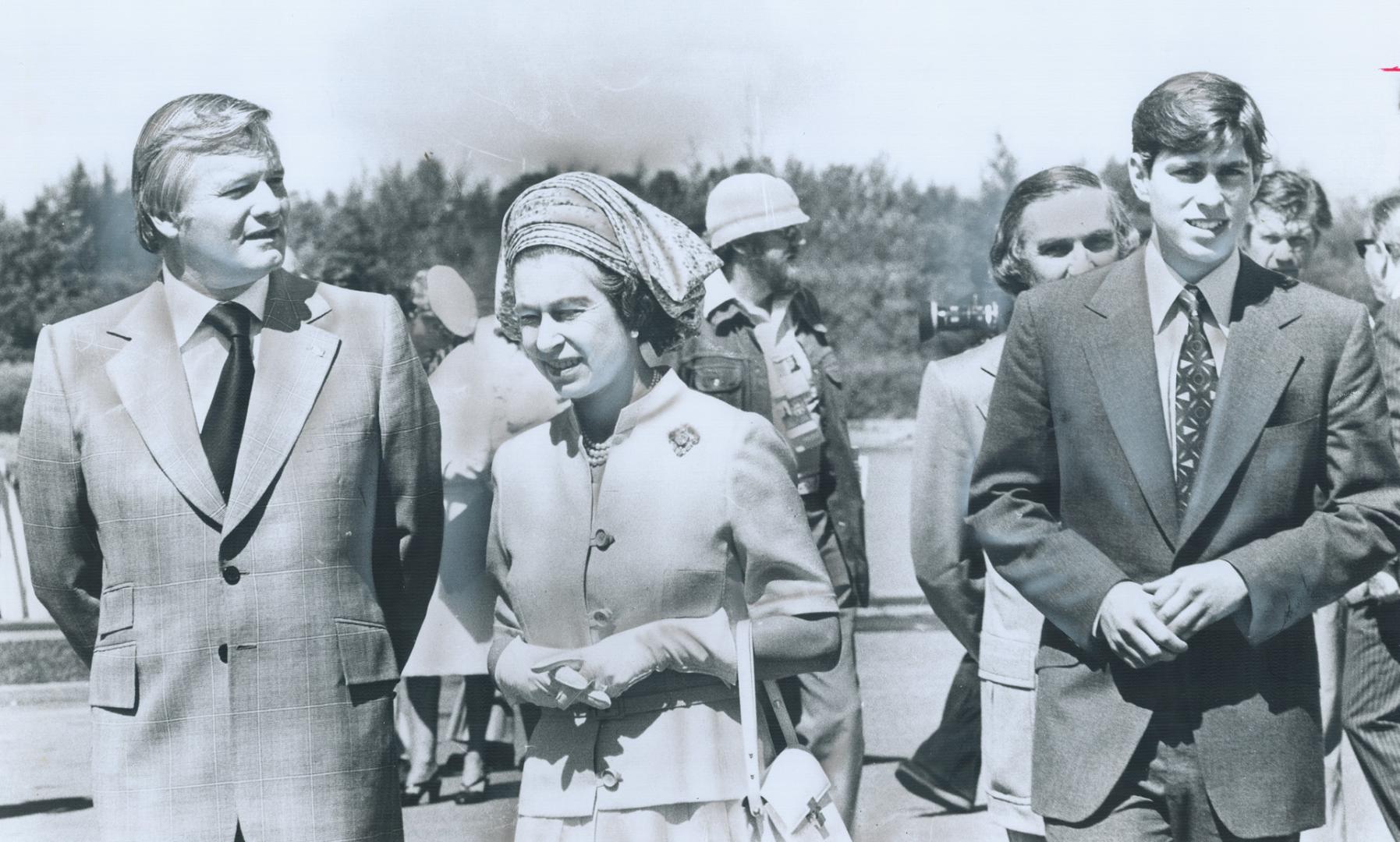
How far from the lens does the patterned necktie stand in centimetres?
403

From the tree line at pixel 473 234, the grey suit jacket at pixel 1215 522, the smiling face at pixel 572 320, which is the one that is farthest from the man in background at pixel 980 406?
the smiling face at pixel 572 320

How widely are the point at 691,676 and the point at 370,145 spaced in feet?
7.90

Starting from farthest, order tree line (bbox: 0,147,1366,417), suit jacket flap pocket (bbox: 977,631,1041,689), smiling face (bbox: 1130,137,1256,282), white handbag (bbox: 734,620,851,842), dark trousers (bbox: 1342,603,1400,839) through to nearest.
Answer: tree line (bbox: 0,147,1366,417)
dark trousers (bbox: 1342,603,1400,839)
suit jacket flap pocket (bbox: 977,631,1041,689)
smiling face (bbox: 1130,137,1256,282)
white handbag (bbox: 734,620,851,842)

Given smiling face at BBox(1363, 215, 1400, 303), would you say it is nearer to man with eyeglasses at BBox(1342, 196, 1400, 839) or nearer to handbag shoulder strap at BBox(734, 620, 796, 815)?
man with eyeglasses at BBox(1342, 196, 1400, 839)

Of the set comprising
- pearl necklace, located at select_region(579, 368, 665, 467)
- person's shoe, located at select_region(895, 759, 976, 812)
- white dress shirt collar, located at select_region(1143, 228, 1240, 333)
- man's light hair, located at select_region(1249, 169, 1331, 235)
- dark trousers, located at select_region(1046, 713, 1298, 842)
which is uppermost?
man's light hair, located at select_region(1249, 169, 1331, 235)

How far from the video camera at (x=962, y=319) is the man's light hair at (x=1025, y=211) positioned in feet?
1.49

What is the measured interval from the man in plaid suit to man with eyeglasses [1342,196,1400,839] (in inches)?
117

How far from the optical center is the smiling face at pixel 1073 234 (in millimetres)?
5168

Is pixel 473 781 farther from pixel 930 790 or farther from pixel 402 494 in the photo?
pixel 402 494

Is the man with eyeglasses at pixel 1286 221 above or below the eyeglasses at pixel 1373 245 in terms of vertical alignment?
above

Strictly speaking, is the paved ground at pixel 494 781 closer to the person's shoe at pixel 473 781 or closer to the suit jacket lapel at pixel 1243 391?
the person's shoe at pixel 473 781

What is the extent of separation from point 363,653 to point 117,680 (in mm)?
562

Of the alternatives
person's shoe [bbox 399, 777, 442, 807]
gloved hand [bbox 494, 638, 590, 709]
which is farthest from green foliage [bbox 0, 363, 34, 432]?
gloved hand [bbox 494, 638, 590, 709]

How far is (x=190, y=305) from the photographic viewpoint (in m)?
4.34
